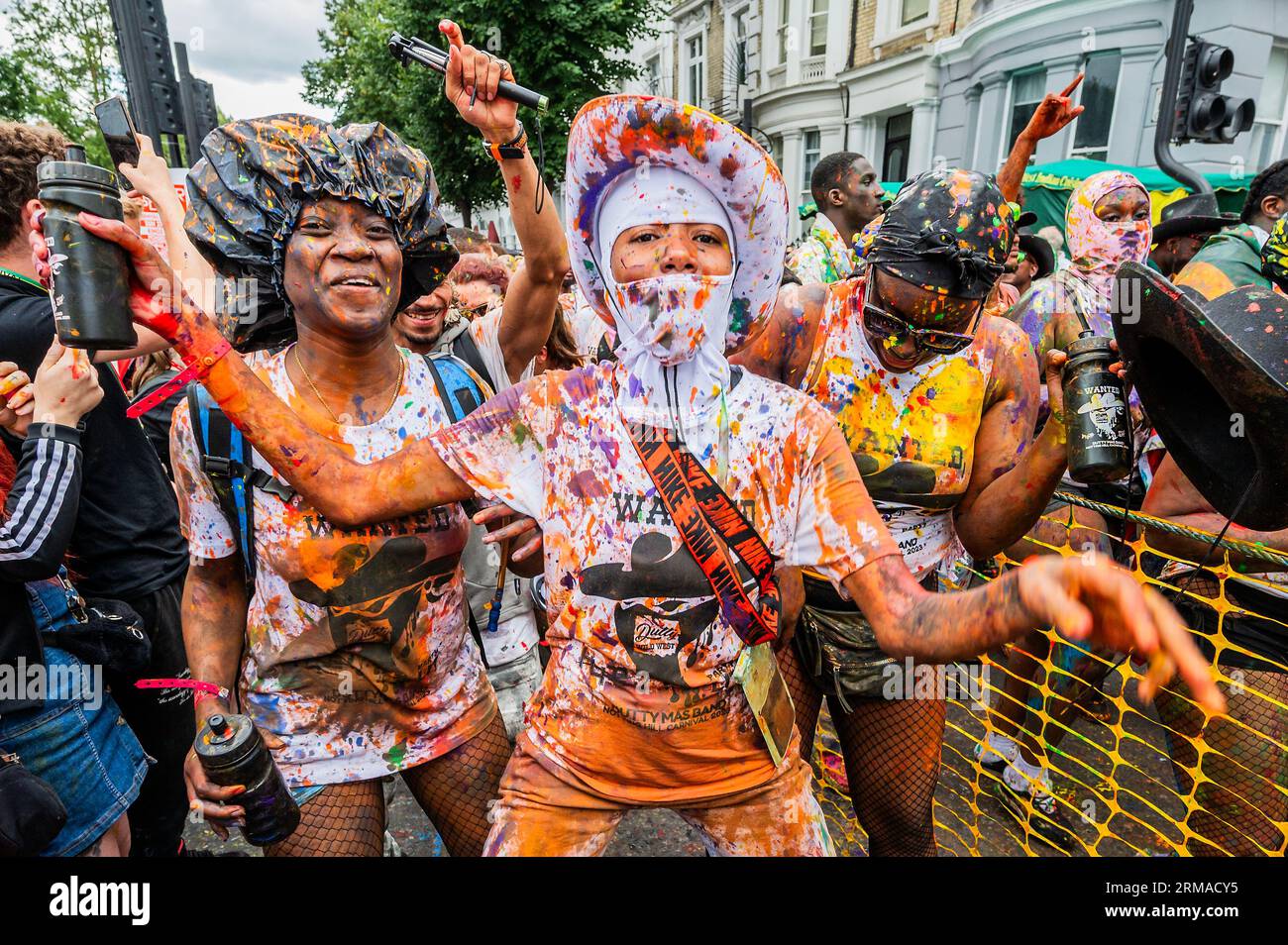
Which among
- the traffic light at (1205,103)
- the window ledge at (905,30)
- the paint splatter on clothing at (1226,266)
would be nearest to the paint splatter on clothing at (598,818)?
the paint splatter on clothing at (1226,266)

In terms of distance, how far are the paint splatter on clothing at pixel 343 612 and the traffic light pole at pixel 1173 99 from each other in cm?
803

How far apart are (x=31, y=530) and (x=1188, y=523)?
11.8 feet

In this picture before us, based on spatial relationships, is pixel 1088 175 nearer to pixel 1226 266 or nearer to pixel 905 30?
pixel 1226 266

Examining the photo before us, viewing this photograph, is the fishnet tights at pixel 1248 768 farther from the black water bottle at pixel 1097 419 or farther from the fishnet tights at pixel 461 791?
the fishnet tights at pixel 461 791

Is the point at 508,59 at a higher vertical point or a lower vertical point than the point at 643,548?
higher

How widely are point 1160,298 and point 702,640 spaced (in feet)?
4.27

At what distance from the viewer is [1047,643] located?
3740 mm

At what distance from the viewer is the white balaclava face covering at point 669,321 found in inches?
60.9

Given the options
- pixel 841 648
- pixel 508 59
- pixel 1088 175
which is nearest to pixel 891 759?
pixel 841 648

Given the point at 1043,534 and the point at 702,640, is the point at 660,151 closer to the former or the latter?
the point at 702,640

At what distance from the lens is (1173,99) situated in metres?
6.96

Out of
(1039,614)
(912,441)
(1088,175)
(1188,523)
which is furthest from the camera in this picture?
(1088,175)

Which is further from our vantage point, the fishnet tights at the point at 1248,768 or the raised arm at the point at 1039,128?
the raised arm at the point at 1039,128

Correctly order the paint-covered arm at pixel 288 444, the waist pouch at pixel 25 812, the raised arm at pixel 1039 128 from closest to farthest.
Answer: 1. the paint-covered arm at pixel 288 444
2. the waist pouch at pixel 25 812
3. the raised arm at pixel 1039 128
